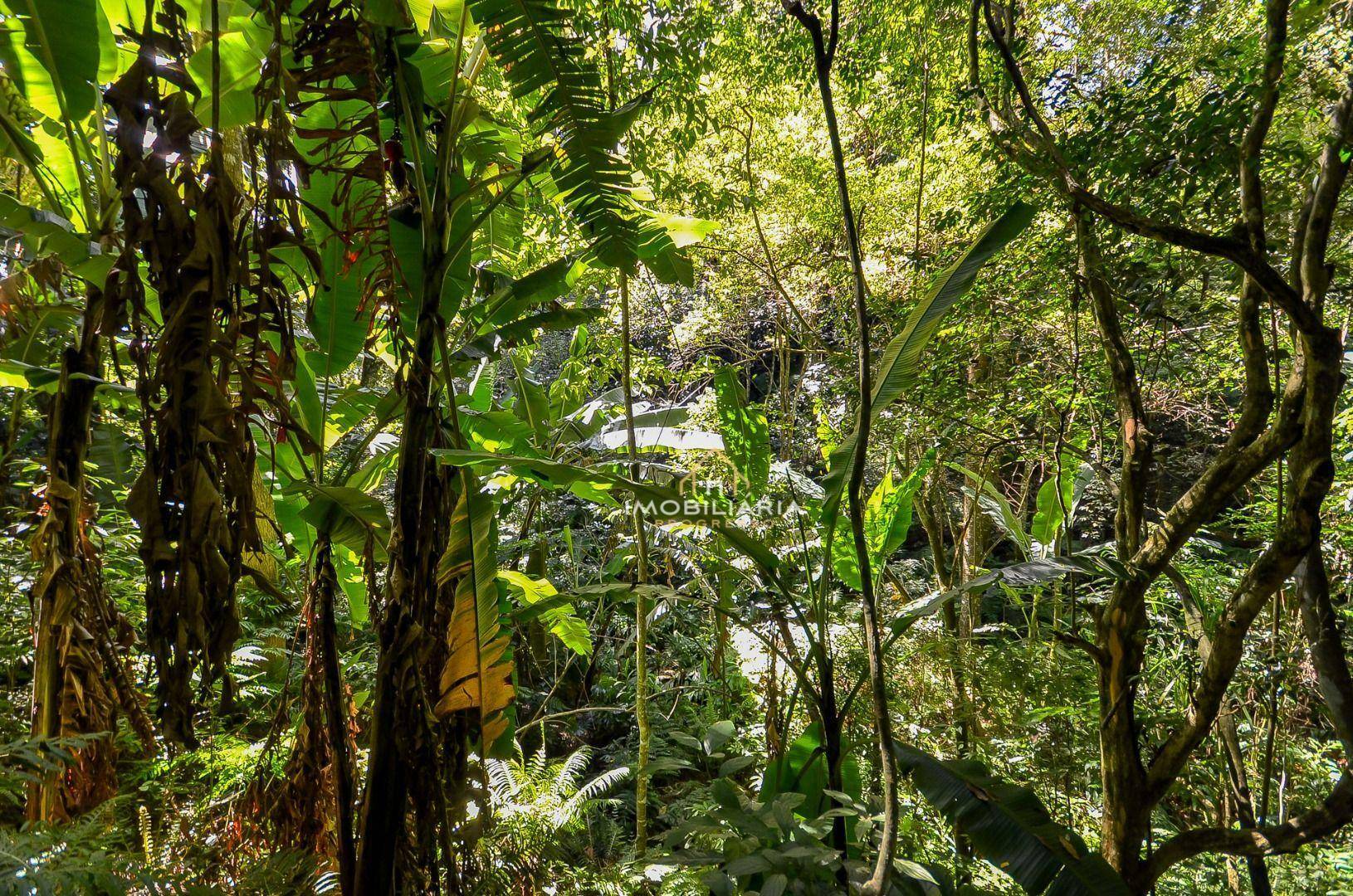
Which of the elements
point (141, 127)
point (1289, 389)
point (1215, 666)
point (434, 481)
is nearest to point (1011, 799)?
point (1215, 666)

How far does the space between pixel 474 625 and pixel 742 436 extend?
109 cm

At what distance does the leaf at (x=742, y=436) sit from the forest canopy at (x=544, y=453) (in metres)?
0.02

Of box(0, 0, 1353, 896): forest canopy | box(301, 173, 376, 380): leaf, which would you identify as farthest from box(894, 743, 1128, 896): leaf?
box(301, 173, 376, 380): leaf

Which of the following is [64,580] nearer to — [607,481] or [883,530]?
[607,481]

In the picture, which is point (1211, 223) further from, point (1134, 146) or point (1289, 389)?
point (1289, 389)

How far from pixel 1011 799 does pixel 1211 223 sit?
6.70 ft

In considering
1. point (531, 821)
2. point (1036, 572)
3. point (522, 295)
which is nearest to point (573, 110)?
point (522, 295)

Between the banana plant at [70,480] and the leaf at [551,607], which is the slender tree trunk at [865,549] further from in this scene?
the banana plant at [70,480]

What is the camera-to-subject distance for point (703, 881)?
1439 millimetres

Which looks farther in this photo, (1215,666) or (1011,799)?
(1215,666)

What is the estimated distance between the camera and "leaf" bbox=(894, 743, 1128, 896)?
5.09 feet

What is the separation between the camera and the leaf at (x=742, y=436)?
220 centimetres

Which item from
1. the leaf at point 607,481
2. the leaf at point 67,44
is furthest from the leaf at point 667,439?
the leaf at point 67,44

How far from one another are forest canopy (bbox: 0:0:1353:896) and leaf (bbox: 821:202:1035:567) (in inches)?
0.6
